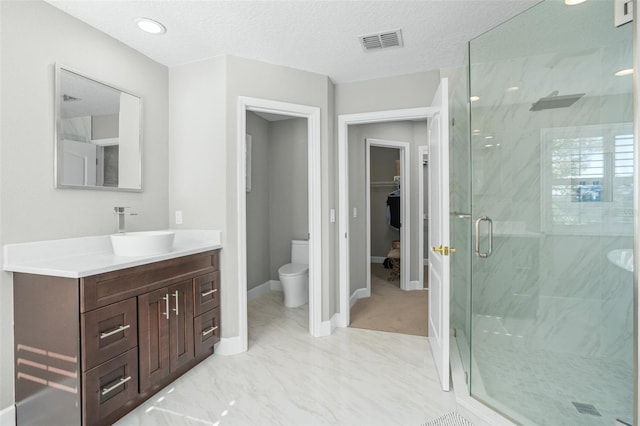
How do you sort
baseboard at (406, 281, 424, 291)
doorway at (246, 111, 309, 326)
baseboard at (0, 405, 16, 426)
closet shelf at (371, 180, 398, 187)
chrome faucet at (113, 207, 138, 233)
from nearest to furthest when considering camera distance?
baseboard at (0, 405, 16, 426) → chrome faucet at (113, 207, 138, 233) → doorway at (246, 111, 309, 326) → baseboard at (406, 281, 424, 291) → closet shelf at (371, 180, 398, 187)

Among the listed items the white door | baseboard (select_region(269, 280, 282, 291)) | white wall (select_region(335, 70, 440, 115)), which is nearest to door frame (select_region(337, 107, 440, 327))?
white wall (select_region(335, 70, 440, 115))

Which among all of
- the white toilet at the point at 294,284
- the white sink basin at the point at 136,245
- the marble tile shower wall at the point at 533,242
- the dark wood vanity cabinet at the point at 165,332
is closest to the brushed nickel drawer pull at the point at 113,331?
the dark wood vanity cabinet at the point at 165,332

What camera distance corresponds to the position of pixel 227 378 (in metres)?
2.19

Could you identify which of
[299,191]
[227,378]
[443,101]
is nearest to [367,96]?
[443,101]

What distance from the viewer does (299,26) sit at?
6.93 ft

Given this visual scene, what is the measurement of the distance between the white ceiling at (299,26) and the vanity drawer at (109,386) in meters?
2.06

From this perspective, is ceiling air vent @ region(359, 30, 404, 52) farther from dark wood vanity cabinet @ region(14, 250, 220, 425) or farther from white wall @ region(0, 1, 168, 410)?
dark wood vanity cabinet @ region(14, 250, 220, 425)

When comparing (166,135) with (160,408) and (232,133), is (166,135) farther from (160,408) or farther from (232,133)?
(160,408)

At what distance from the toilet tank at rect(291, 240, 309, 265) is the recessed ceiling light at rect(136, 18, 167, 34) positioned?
2.72 m

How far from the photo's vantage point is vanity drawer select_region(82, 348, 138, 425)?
5.10ft

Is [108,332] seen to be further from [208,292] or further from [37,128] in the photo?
[37,128]

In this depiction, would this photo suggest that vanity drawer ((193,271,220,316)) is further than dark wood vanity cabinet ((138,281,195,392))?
Yes

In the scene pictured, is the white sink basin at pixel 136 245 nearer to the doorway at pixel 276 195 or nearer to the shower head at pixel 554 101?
the doorway at pixel 276 195

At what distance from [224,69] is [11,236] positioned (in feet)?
5.78
